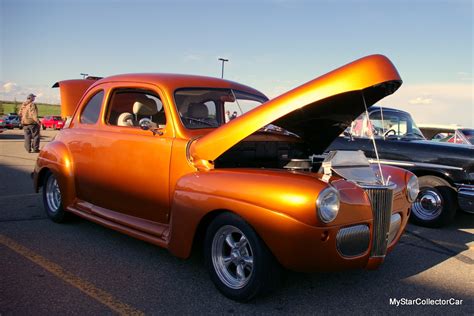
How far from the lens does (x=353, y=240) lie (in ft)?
9.56

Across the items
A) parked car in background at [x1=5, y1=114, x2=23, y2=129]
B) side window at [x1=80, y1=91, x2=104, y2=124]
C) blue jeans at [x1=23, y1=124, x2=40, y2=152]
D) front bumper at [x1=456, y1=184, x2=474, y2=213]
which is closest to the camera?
side window at [x1=80, y1=91, x2=104, y2=124]

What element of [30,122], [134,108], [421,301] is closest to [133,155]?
[134,108]

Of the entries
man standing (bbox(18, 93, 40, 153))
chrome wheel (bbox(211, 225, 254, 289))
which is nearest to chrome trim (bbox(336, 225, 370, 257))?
chrome wheel (bbox(211, 225, 254, 289))

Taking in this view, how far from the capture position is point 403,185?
372cm

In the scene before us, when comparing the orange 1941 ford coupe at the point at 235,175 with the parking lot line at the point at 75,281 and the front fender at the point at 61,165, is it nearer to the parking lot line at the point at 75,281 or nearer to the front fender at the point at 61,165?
the front fender at the point at 61,165

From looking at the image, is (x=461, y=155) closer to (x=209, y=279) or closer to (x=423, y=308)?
(x=423, y=308)

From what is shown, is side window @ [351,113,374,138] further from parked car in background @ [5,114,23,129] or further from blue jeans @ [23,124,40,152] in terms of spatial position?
parked car in background @ [5,114,23,129]

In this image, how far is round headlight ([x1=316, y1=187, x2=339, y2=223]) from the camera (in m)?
2.72

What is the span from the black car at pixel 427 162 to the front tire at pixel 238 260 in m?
2.95

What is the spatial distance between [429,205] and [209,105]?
143 inches

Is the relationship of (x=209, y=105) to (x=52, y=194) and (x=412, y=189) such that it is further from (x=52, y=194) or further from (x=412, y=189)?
(x=52, y=194)

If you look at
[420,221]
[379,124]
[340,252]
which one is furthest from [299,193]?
[379,124]

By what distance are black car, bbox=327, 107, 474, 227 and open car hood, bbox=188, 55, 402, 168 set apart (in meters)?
1.59

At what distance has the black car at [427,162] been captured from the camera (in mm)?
5691
